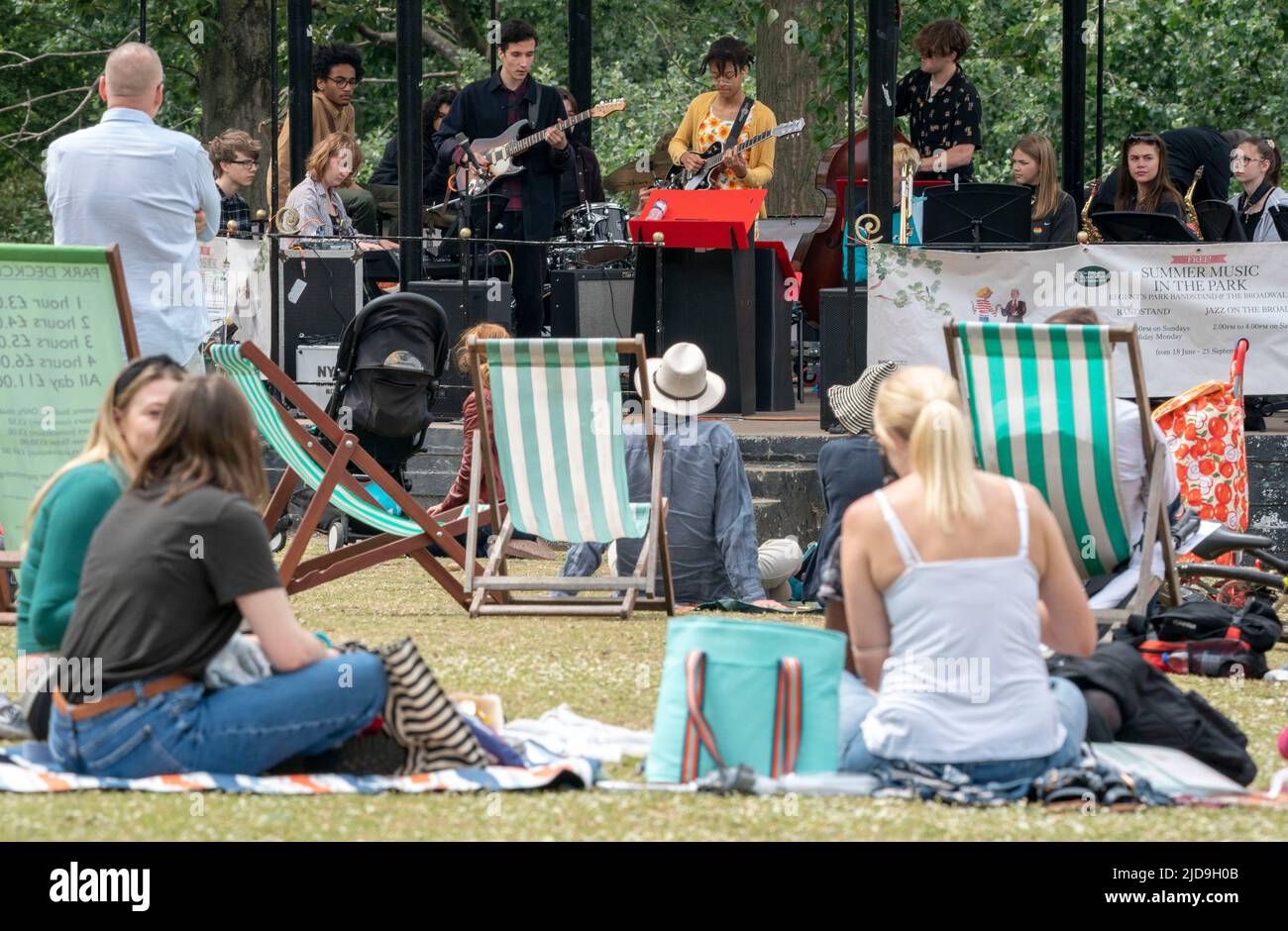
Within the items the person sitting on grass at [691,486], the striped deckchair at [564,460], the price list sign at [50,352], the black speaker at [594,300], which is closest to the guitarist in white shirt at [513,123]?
the black speaker at [594,300]

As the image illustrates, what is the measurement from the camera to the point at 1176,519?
6.67 meters

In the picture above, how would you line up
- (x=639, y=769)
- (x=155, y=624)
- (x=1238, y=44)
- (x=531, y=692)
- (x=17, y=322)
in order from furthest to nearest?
(x=1238, y=44), (x=17, y=322), (x=531, y=692), (x=639, y=769), (x=155, y=624)

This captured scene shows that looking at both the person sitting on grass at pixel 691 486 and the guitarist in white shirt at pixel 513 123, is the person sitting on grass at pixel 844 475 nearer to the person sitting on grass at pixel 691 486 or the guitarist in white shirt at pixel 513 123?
the person sitting on grass at pixel 691 486

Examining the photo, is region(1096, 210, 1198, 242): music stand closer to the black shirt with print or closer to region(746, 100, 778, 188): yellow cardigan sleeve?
the black shirt with print

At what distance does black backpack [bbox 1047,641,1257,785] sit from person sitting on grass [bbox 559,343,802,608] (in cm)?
272

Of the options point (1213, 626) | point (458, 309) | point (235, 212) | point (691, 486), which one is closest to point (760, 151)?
point (458, 309)

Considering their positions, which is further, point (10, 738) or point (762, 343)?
point (762, 343)

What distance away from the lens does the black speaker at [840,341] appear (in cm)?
965

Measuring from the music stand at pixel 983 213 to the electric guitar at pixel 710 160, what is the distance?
1.86m

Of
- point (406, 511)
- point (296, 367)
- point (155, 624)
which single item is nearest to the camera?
point (155, 624)

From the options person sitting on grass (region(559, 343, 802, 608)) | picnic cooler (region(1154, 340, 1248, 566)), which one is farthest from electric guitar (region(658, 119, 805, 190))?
person sitting on grass (region(559, 343, 802, 608))

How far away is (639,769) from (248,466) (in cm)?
114

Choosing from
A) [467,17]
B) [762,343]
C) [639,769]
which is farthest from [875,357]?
[467,17]

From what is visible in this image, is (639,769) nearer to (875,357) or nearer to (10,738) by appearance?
(10,738)
